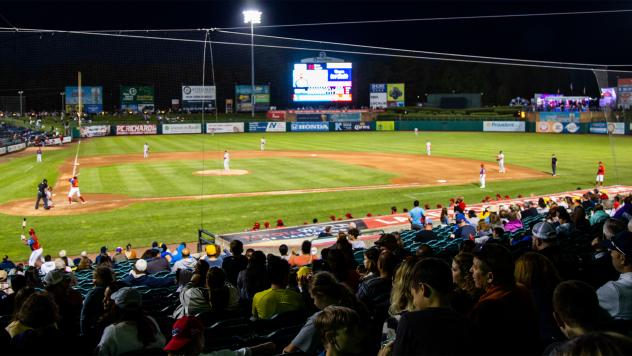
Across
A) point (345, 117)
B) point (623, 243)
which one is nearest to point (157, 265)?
point (623, 243)

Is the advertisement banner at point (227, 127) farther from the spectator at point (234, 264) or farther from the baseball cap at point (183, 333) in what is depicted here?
the baseball cap at point (183, 333)

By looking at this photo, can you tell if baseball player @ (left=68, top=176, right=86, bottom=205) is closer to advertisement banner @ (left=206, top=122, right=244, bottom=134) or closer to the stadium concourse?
the stadium concourse

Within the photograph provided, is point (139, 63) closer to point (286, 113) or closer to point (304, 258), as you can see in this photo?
point (286, 113)

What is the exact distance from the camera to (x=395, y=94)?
3875 inches

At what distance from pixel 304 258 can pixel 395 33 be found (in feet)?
313

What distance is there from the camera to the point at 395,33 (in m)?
102

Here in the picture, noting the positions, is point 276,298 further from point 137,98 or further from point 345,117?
point 137,98

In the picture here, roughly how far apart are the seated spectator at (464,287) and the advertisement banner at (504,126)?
242 ft

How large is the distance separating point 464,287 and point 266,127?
242 ft

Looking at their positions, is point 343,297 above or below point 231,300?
above

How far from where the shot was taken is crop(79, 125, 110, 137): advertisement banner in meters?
65.2

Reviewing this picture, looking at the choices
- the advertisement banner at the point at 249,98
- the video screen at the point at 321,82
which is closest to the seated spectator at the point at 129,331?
the video screen at the point at 321,82

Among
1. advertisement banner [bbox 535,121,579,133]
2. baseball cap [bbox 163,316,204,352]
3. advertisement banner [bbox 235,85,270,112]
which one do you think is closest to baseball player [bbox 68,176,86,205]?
baseball cap [bbox 163,316,204,352]

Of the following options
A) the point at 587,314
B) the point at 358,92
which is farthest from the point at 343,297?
the point at 358,92
